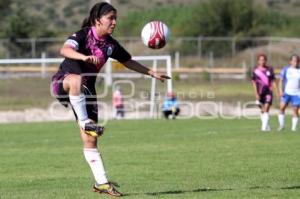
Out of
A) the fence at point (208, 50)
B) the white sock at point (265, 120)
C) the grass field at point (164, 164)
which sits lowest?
the grass field at point (164, 164)

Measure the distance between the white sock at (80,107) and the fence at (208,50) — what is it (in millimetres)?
40359

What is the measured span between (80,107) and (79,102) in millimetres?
68

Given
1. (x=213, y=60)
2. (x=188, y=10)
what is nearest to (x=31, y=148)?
(x=213, y=60)

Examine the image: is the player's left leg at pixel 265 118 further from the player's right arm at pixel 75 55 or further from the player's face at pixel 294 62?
the player's right arm at pixel 75 55

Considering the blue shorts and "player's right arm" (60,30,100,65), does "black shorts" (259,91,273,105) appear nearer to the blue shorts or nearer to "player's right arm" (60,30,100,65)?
the blue shorts

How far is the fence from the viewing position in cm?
5144

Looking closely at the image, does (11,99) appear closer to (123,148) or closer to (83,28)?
(123,148)

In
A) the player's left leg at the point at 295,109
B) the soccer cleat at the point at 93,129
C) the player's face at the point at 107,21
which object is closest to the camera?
the soccer cleat at the point at 93,129

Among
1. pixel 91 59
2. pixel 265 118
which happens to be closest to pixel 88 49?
pixel 91 59

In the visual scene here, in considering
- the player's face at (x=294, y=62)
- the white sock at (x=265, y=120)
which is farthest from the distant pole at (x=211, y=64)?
the white sock at (x=265, y=120)

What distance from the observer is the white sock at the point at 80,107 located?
9.38m

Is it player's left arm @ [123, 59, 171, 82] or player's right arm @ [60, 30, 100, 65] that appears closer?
player's right arm @ [60, 30, 100, 65]

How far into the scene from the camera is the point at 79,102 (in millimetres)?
9391

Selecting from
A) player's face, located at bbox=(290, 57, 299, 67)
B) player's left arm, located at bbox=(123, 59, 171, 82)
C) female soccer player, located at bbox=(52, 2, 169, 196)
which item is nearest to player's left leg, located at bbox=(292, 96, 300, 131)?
player's face, located at bbox=(290, 57, 299, 67)
